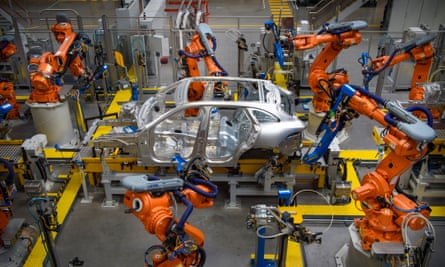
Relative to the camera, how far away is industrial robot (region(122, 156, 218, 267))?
4641 millimetres

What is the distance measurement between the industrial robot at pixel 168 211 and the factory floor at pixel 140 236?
5.33 feet

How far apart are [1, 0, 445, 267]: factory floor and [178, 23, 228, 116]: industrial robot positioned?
2265 mm

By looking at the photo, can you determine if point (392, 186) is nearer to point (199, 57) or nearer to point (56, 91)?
point (199, 57)

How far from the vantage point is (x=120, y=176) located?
739 cm

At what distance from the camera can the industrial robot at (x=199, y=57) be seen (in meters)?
9.12

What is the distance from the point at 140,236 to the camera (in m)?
6.89

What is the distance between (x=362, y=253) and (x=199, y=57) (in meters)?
5.63

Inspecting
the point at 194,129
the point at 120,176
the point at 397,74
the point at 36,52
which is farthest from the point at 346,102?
the point at 36,52

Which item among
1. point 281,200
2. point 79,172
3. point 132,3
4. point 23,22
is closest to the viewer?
point 281,200

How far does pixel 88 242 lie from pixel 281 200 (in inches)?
131

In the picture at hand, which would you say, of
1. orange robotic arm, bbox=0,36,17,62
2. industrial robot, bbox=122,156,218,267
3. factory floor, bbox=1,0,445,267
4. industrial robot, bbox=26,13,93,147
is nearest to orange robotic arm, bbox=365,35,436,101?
factory floor, bbox=1,0,445,267

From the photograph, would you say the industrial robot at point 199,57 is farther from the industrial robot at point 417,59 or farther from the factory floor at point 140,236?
the industrial robot at point 417,59

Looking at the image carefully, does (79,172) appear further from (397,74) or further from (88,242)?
(397,74)

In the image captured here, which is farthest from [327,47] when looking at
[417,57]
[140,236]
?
[140,236]
